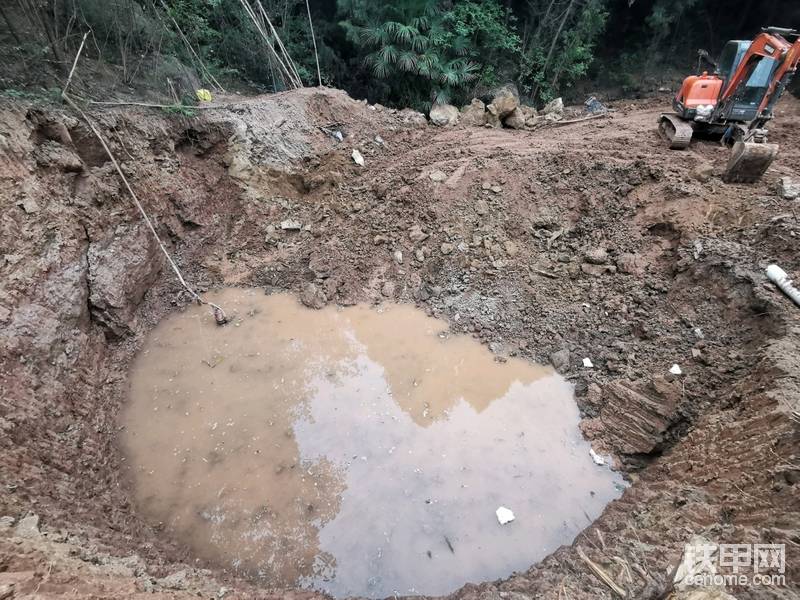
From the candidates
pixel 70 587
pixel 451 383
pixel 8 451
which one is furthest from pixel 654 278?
pixel 8 451

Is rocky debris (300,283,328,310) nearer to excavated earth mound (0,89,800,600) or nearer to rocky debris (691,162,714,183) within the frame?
excavated earth mound (0,89,800,600)

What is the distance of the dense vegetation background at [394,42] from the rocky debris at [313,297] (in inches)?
162

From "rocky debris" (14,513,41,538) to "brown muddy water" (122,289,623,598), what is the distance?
110 centimetres

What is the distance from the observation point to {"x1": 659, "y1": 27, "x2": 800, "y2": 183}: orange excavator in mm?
5672

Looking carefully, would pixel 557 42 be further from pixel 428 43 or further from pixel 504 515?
pixel 504 515

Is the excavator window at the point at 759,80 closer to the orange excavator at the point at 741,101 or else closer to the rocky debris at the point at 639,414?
the orange excavator at the point at 741,101

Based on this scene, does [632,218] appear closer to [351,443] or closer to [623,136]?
[623,136]

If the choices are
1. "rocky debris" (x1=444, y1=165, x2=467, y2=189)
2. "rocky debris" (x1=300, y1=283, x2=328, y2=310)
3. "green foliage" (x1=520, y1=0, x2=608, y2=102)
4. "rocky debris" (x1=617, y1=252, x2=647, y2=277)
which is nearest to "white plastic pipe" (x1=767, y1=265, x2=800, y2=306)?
"rocky debris" (x1=617, y1=252, x2=647, y2=277)

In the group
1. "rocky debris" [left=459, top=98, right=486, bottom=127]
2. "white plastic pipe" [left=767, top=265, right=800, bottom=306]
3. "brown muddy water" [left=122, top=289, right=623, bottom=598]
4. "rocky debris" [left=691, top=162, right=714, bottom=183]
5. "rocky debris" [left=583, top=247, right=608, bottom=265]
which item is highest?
"rocky debris" [left=691, top=162, right=714, bottom=183]

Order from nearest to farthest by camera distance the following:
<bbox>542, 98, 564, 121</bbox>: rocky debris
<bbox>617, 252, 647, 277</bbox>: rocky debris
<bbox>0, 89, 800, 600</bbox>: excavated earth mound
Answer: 1. <bbox>0, 89, 800, 600</bbox>: excavated earth mound
2. <bbox>617, 252, 647, 277</bbox>: rocky debris
3. <bbox>542, 98, 564, 121</bbox>: rocky debris

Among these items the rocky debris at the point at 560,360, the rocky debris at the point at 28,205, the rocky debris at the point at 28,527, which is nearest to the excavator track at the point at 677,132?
the rocky debris at the point at 560,360

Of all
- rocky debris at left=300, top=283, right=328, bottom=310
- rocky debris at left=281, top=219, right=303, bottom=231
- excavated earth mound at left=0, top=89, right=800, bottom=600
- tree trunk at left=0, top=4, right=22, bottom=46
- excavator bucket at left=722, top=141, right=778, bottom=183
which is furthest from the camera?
rocky debris at left=281, top=219, right=303, bottom=231

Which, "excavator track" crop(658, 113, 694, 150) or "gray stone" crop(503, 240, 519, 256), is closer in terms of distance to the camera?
"gray stone" crop(503, 240, 519, 256)

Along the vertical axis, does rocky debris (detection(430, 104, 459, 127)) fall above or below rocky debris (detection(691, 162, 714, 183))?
below
